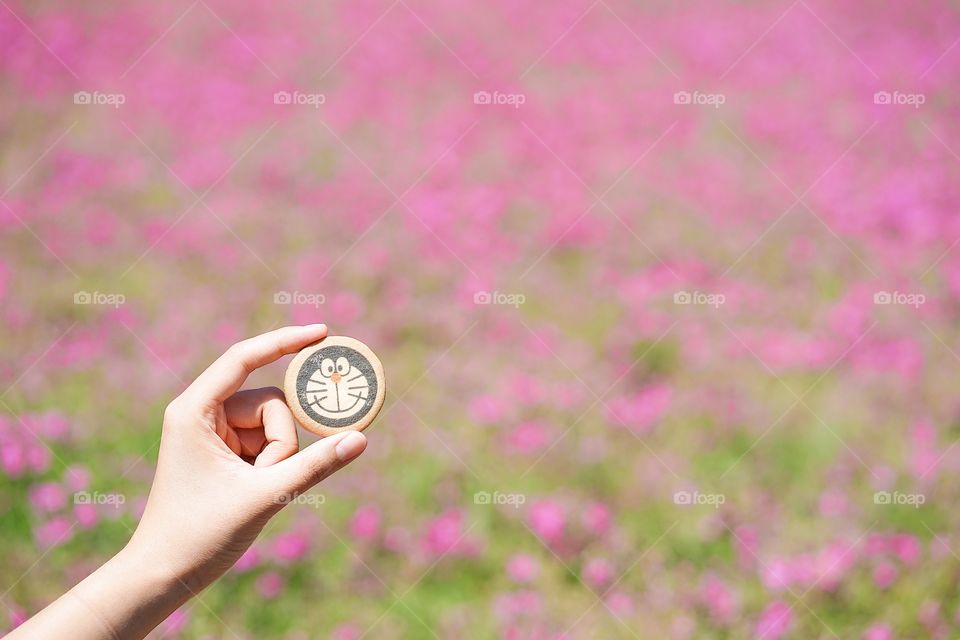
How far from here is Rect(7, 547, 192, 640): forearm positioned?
175 centimetres

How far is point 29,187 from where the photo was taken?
6.08 metres

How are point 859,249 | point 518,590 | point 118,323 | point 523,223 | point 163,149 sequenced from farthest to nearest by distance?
point 163,149, point 523,223, point 859,249, point 118,323, point 518,590

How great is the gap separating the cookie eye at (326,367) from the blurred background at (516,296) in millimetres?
1263

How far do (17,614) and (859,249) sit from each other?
568 cm

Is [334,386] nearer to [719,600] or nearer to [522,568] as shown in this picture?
[522,568]

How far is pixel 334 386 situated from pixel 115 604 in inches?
35.7

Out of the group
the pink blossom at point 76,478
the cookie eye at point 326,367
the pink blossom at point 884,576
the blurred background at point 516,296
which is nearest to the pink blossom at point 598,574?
the blurred background at point 516,296

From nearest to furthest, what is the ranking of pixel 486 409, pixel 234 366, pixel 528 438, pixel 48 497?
1. pixel 234 366
2. pixel 48 497
3. pixel 528 438
4. pixel 486 409

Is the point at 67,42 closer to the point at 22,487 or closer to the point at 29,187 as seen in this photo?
the point at 29,187

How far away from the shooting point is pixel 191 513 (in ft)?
6.26

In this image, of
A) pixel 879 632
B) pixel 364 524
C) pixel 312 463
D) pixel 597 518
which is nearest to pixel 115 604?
pixel 312 463

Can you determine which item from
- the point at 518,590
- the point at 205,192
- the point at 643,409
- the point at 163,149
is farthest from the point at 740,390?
the point at 163,149

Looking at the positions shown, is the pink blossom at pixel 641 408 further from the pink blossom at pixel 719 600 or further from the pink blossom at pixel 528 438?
the pink blossom at pixel 719 600

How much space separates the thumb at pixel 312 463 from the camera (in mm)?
1950
